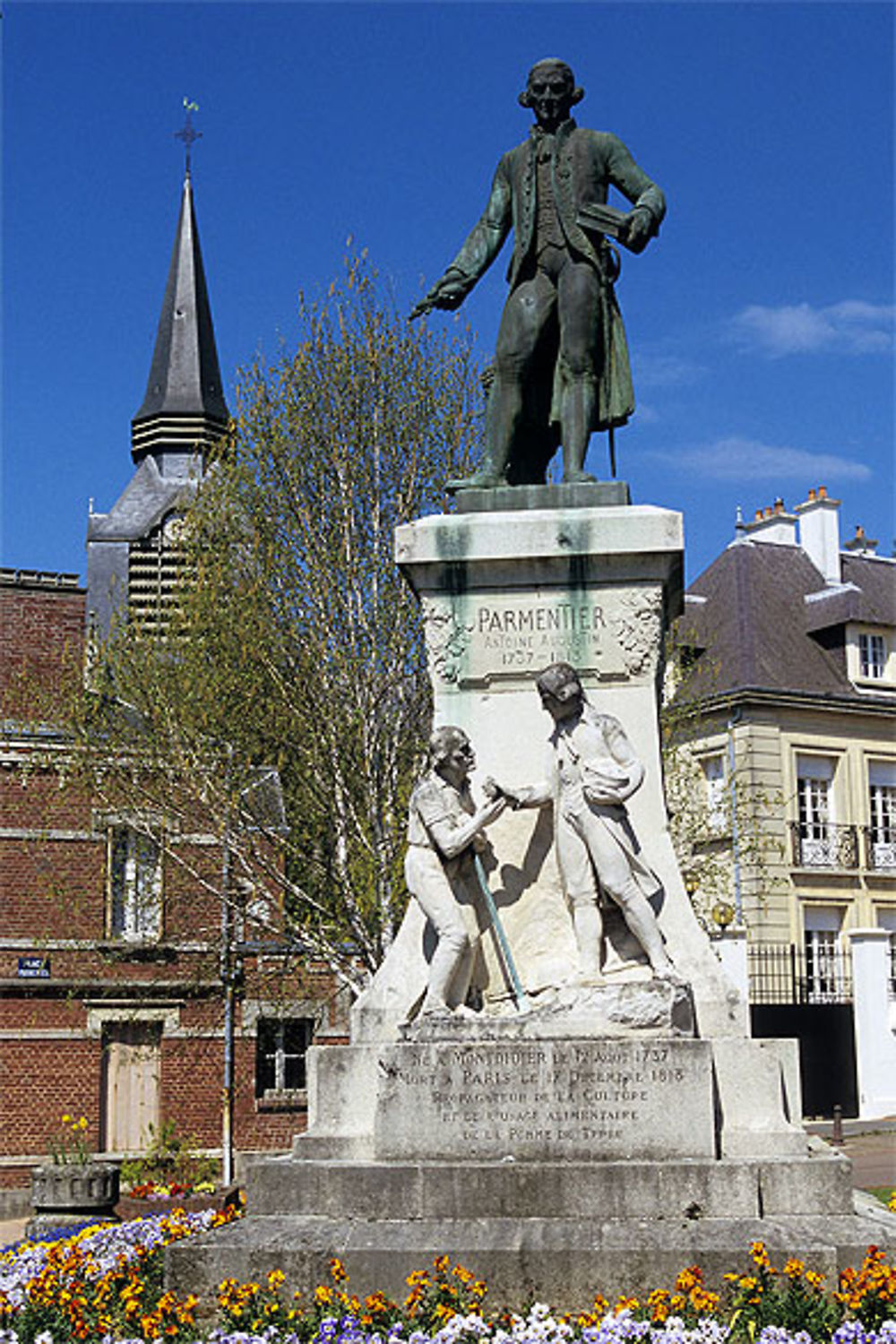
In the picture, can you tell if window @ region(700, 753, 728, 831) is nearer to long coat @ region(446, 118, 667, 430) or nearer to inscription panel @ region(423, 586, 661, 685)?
long coat @ region(446, 118, 667, 430)

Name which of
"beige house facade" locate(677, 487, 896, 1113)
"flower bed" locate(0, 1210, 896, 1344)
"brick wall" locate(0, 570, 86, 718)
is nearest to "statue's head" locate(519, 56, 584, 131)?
"flower bed" locate(0, 1210, 896, 1344)

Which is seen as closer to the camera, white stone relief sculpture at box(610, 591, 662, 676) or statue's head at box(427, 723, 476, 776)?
statue's head at box(427, 723, 476, 776)

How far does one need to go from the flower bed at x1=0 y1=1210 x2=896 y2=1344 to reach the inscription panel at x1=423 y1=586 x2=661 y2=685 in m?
3.14

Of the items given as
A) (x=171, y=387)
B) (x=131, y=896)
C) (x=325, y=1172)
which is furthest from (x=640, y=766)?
(x=171, y=387)

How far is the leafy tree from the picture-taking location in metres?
22.2

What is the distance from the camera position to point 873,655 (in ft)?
→ 128

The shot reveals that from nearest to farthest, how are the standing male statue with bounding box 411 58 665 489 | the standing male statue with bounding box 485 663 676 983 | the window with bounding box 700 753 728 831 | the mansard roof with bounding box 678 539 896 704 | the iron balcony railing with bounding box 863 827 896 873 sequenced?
the standing male statue with bounding box 485 663 676 983, the standing male statue with bounding box 411 58 665 489, the window with bounding box 700 753 728 831, the iron balcony railing with bounding box 863 827 896 873, the mansard roof with bounding box 678 539 896 704

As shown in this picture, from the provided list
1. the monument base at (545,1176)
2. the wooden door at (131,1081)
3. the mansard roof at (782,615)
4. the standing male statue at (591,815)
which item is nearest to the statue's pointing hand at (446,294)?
the standing male statue at (591,815)

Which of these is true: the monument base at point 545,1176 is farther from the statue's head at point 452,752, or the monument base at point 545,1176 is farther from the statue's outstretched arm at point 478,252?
the statue's outstretched arm at point 478,252

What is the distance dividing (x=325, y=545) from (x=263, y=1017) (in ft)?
28.5

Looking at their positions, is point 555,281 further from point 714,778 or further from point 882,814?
point 882,814

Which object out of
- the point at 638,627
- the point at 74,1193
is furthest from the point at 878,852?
the point at 638,627

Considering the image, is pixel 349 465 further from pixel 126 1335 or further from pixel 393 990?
pixel 126 1335

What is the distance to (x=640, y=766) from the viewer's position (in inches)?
303
